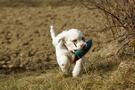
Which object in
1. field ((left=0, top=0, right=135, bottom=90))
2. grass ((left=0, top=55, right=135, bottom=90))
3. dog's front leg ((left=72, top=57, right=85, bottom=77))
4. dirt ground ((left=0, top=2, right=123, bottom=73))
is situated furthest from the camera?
dirt ground ((left=0, top=2, right=123, bottom=73))

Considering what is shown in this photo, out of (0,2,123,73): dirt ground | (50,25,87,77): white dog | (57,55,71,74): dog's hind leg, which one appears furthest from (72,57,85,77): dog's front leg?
(0,2,123,73): dirt ground

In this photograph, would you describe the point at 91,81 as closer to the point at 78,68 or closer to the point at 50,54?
the point at 78,68

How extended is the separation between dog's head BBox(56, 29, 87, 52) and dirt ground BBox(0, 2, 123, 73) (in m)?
0.39

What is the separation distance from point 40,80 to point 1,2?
884 cm

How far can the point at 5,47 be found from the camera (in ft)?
20.1

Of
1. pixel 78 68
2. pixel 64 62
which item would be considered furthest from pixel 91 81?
pixel 64 62

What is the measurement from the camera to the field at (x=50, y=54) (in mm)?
3539

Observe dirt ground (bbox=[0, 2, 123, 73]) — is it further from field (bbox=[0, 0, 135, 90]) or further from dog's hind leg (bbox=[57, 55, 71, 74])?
dog's hind leg (bbox=[57, 55, 71, 74])

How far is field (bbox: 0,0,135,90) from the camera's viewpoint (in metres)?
3.54

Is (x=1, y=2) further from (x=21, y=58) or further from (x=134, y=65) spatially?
(x=134, y=65)

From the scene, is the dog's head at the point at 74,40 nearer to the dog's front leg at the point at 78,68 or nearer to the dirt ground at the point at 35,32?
the dog's front leg at the point at 78,68

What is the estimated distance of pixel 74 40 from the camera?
11.9ft

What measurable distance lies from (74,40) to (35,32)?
375 cm

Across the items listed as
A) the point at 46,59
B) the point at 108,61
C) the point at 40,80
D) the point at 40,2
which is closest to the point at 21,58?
the point at 46,59
